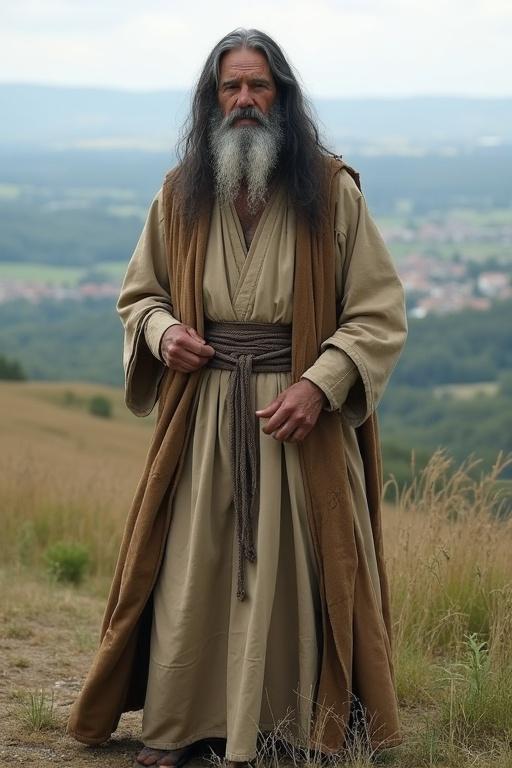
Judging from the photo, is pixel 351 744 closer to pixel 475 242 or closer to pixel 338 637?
pixel 338 637

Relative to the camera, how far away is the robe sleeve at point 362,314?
3.97 m

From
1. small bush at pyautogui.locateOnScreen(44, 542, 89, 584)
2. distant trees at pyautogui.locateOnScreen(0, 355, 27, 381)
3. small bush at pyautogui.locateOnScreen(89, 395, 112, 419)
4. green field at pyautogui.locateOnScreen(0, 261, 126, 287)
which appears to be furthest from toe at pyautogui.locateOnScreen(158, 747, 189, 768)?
green field at pyautogui.locateOnScreen(0, 261, 126, 287)

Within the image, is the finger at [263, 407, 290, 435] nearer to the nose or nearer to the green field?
the nose

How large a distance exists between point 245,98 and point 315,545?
142 centimetres

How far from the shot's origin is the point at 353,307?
4062 mm

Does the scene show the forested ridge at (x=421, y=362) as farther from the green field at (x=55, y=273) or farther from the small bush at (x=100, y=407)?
the green field at (x=55, y=273)

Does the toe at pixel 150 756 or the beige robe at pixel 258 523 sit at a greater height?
the beige robe at pixel 258 523

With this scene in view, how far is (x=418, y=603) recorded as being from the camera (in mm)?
5605

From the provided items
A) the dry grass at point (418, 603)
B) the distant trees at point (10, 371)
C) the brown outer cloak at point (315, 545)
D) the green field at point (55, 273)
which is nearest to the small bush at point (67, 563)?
the dry grass at point (418, 603)

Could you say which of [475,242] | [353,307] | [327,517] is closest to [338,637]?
[327,517]

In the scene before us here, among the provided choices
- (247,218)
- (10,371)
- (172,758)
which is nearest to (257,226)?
(247,218)

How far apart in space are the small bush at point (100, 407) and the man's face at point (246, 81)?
30502 millimetres

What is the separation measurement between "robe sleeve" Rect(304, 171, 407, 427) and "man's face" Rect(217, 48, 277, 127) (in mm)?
360

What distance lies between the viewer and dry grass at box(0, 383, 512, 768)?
4348mm
